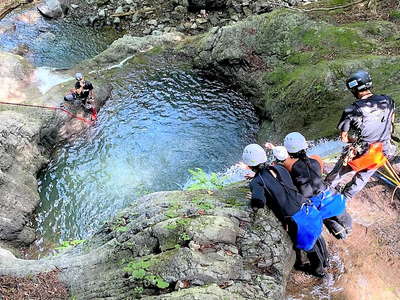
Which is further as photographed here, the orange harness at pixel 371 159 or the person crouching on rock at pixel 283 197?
the orange harness at pixel 371 159

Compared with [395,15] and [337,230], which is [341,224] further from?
[395,15]

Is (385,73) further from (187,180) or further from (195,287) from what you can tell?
(195,287)

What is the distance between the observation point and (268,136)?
1555 centimetres

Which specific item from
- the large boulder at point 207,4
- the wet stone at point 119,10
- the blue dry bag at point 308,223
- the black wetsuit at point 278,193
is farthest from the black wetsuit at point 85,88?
the blue dry bag at point 308,223


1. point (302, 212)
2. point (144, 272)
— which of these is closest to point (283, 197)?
point (302, 212)

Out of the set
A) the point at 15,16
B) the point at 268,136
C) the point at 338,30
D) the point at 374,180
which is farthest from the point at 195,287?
the point at 15,16

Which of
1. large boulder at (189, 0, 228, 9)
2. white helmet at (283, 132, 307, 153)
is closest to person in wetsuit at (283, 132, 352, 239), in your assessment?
white helmet at (283, 132, 307, 153)

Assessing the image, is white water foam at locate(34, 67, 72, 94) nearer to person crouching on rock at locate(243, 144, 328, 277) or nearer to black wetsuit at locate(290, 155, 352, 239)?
person crouching on rock at locate(243, 144, 328, 277)

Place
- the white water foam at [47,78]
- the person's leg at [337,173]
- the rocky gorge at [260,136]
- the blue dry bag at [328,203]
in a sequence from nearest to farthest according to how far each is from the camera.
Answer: the rocky gorge at [260,136], the blue dry bag at [328,203], the person's leg at [337,173], the white water foam at [47,78]

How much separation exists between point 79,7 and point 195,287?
86.2 feet

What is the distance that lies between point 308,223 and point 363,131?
219cm

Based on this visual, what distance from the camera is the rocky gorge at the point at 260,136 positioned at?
6.63 metres

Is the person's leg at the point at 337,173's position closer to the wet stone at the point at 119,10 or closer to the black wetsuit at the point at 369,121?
the black wetsuit at the point at 369,121

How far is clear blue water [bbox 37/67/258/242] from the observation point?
1362 centimetres
